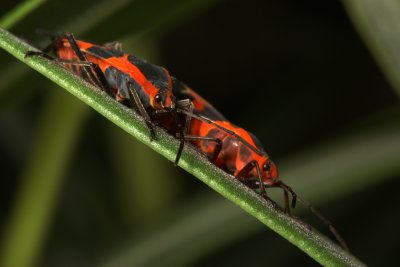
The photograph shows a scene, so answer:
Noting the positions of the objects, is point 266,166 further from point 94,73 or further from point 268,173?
point 94,73

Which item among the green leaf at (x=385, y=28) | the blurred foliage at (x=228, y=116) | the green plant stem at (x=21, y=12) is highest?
the green plant stem at (x=21, y=12)

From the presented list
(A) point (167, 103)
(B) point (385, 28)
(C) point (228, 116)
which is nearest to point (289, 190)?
(A) point (167, 103)

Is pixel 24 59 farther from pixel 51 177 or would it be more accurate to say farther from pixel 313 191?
pixel 313 191

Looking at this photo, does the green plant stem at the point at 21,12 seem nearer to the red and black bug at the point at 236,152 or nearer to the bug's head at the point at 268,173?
the red and black bug at the point at 236,152

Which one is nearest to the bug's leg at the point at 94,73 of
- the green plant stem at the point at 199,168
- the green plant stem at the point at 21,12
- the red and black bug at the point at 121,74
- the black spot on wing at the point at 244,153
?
the red and black bug at the point at 121,74

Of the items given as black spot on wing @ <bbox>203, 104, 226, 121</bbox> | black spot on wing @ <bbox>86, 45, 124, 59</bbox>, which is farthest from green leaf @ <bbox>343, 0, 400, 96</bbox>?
black spot on wing @ <bbox>86, 45, 124, 59</bbox>

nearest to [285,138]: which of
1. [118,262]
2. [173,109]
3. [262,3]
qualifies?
[262,3]

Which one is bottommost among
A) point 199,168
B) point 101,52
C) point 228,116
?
point 228,116
